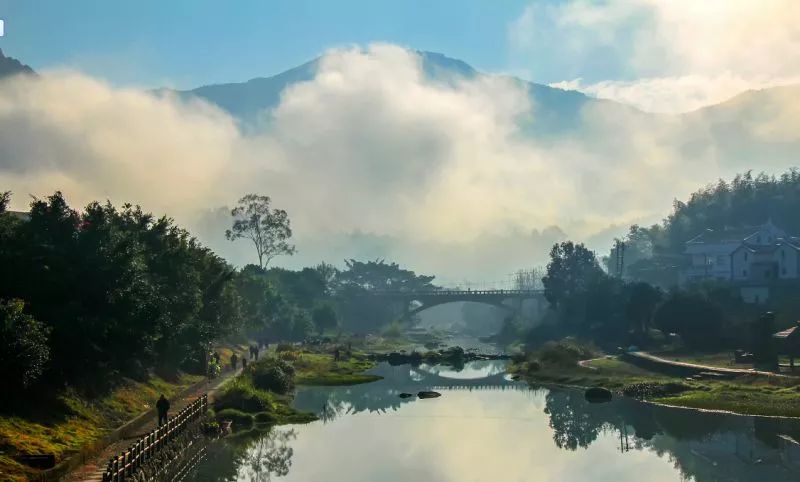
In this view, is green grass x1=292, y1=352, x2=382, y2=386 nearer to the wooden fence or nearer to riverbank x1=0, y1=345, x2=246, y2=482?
the wooden fence

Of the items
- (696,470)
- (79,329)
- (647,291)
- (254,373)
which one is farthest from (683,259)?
(79,329)

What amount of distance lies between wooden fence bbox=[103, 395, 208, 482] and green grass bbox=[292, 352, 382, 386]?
127 ft

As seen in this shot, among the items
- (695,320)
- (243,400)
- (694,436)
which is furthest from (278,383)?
(695,320)

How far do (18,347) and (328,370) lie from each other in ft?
232

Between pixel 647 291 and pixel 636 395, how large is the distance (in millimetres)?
39367

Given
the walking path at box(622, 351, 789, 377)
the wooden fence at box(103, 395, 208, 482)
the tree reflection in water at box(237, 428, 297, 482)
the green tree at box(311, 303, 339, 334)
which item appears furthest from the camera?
the green tree at box(311, 303, 339, 334)

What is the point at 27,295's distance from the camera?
55.8 m

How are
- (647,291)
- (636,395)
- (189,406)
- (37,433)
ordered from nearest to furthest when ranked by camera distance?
(37,433) < (189,406) < (636,395) < (647,291)

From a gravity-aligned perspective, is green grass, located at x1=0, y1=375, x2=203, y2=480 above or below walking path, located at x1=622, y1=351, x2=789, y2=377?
below

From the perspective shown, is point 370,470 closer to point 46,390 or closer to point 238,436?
point 238,436

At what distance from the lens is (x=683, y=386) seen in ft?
269

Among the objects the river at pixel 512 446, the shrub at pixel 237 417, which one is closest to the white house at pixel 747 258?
the river at pixel 512 446

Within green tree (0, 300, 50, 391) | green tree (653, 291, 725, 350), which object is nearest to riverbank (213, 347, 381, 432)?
green tree (0, 300, 50, 391)

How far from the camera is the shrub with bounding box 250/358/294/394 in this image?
88.0 meters
